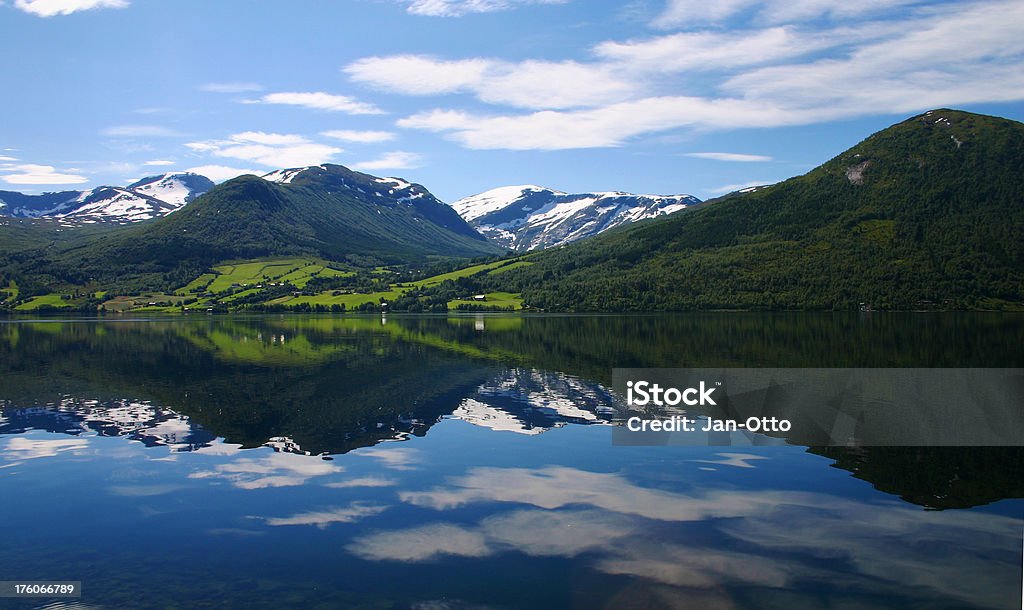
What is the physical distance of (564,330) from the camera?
376ft

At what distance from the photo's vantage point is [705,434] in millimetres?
34594

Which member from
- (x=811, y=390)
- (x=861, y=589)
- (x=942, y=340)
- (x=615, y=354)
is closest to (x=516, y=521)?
(x=861, y=589)

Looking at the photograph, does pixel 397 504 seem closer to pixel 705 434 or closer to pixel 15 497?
pixel 15 497

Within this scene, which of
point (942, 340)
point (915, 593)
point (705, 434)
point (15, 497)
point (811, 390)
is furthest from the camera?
point (942, 340)

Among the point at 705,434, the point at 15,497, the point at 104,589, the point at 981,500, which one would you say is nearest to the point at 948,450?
the point at 981,500

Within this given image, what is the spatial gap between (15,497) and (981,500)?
33.8 m

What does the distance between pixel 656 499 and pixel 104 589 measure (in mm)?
16497

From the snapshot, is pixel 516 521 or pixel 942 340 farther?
pixel 942 340

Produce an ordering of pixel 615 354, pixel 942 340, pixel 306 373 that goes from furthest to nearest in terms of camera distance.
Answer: pixel 942 340 < pixel 615 354 < pixel 306 373

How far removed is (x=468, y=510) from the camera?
23.2 meters

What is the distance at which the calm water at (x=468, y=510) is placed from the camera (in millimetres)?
17219

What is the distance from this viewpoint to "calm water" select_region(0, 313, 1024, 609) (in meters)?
17.2

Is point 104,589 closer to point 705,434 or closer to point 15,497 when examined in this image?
point 15,497

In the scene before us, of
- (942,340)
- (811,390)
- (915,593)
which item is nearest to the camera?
(915,593)
